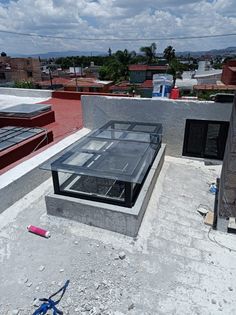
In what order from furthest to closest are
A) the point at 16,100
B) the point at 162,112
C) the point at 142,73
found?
the point at 142,73, the point at 16,100, the point at 162,112

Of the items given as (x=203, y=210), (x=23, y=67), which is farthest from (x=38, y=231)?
(x=23, y=67)

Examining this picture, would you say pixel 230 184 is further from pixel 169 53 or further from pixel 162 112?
pixel 169 53

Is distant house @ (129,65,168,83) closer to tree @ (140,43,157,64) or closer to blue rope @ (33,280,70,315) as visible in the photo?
tree @ (140,43,157,64)

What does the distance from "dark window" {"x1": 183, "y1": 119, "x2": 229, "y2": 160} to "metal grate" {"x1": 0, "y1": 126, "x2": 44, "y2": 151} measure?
4990mm

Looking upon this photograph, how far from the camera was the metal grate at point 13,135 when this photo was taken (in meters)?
6.70

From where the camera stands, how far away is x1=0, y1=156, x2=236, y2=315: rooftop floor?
3.41m

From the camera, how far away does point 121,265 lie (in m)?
3.97

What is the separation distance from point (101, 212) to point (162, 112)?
4473mm

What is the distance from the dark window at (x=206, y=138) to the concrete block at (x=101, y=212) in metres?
3.38

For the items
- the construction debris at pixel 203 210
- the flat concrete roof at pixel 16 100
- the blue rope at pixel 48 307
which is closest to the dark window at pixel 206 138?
the construction debris at pixel 203 210

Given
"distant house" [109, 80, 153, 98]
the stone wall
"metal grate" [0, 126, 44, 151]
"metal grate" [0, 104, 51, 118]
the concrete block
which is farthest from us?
"distant house" [109, 80, 153, 98]

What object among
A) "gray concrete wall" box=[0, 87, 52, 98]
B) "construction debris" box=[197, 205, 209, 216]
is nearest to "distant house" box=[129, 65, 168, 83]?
"gray concrete wall" box=[0, 87, 52, 98]

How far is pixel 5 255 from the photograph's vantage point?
4.17 metres

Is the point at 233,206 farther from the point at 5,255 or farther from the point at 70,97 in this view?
the point at 70,97
